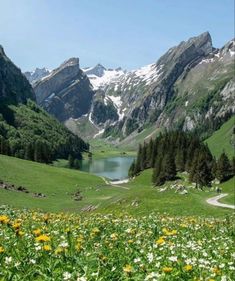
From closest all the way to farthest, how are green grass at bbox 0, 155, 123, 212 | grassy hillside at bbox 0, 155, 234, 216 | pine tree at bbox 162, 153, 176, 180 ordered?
grassy hillside at bbox 0, 155, 234, 216, green grass at bbox 0, 155, 123, 212, pine tree at bbox 162, 153, 176, 180

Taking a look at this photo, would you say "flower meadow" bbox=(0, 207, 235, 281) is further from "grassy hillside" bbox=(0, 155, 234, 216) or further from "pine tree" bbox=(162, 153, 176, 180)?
"pine tree" bbox=(162, 153, 176, 180)

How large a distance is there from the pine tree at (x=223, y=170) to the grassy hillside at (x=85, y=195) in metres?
7.27

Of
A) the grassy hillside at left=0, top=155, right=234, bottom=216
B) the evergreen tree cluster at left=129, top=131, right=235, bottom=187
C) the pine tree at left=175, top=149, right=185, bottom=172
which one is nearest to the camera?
the grassy hillside at left=0, top=155, right=234, bottom=216

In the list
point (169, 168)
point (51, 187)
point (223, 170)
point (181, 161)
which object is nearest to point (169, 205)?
point (51, 187)

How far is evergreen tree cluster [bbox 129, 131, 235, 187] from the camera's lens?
11416cm

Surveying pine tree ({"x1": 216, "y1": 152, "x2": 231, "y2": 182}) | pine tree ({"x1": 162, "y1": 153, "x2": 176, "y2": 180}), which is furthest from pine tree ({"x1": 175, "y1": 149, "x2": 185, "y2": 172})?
pine tree ({"x1": 216, "y1": 152, "x2": 231, "y2": 182})

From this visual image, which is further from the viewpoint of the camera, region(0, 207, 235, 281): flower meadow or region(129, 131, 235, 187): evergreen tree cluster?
region(129, 131, 235, 187): evergreen tree cluster

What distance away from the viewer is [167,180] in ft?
389

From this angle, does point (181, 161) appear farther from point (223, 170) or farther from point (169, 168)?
point (223, 170)

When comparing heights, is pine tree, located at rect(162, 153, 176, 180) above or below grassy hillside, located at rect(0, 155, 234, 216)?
above

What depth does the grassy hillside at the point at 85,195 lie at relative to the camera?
5331cm

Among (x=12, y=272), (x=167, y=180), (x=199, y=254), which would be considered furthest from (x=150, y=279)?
(x=167, y=180)

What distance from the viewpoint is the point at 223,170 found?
387 ft

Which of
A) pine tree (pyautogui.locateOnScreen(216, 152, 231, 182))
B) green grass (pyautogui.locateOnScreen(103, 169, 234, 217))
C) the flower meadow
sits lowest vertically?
green grass (pyautogui.locateOnScreen(103, 169, 234, 217))
